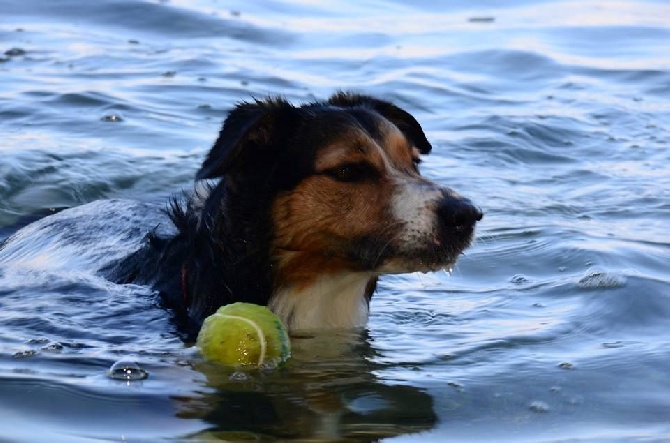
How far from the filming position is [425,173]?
11.3m

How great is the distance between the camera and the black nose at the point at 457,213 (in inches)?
254

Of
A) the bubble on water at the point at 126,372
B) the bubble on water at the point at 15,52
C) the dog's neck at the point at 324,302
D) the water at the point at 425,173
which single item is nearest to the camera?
the water at the point at 425,173

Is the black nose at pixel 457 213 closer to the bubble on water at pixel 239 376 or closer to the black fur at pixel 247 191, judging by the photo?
the black fur at pixel 247 191

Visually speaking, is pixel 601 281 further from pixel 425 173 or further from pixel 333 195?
pixel 425 173

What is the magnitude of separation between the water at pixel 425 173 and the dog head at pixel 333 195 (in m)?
0.60

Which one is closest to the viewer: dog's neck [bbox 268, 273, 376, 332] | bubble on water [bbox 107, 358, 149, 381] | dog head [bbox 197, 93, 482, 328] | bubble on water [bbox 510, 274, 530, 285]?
bubble on water [bbox 107, 358, 149, 381]

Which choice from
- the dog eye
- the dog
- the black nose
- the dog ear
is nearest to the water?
the dog

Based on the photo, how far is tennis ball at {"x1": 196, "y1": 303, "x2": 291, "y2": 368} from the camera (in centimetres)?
643

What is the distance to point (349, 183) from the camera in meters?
6.73

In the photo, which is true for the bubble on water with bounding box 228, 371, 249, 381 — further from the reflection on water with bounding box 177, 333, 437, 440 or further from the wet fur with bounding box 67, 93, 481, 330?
the wet fur with bounding box 67, 93, 481, 330

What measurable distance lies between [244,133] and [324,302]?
3.38 feet

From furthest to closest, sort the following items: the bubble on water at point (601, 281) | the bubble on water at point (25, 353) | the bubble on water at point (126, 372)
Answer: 1. the bubble on water at point (601, 281)
2. the bubble on water at point (25, 353)
3. the bubble on water at point (126, 372)

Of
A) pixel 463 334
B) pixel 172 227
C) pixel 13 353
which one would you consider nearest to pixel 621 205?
pixel 463 334

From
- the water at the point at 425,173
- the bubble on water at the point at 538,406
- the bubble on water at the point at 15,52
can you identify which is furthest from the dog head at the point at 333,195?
the bubble on water at the point at 15,52
